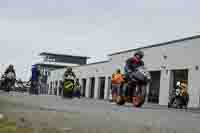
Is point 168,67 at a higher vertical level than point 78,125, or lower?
higher

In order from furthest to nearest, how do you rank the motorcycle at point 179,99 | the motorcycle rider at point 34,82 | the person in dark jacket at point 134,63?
the motorcycle rider at point 34,82
the motorcycle at point 179,99
the person in dark jacket at point 134,63

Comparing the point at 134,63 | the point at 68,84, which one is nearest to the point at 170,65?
the point at 68,84

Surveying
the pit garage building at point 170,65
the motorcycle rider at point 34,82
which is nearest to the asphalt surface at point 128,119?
the motorcycle rider at point 34,82

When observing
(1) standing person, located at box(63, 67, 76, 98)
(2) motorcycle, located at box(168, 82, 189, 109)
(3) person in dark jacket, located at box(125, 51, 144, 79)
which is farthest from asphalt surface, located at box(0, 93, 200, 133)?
(2) motorcycle, located at box(168, 82, 189, 109)

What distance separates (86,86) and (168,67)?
2540 centimetres

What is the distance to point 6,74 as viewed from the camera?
26.6 m

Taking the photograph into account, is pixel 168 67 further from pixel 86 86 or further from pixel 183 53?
pixel 86 86

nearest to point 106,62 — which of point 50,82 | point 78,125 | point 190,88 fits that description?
point 190,88

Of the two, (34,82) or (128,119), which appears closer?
(128,119)

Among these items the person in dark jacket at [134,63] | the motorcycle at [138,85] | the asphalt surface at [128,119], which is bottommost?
the asphalt surface at [128,119]

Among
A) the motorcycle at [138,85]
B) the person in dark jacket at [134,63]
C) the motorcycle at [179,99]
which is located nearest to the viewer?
the motorcycle at [138,85]

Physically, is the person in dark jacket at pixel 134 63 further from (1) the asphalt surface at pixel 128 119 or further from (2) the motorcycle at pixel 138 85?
(1) the asphalt surface at pixel 128 119

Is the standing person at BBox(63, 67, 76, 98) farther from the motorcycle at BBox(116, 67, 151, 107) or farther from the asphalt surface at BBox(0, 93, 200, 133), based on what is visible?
the asphalt surface at BBox(0, 93, 200, 133)

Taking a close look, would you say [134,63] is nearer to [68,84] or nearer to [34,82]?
[68,84]
